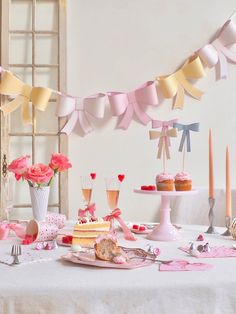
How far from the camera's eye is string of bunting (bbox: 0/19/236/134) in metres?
2.61

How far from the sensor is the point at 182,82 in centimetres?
273

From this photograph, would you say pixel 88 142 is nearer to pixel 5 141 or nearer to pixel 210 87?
pixel 5 141

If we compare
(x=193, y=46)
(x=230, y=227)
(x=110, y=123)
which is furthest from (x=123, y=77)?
(x=230, y=227)

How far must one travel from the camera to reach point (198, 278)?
1034mm

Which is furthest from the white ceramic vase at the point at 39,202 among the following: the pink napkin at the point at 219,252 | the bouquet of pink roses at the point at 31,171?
the pink napkin at the point at 219,252

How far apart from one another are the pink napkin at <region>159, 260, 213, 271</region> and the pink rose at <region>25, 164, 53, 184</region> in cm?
61

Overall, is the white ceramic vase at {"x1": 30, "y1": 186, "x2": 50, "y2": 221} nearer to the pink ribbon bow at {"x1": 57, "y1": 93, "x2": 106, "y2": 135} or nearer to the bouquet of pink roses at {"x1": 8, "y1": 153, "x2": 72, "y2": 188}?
the bouquet of pink roses at {"x1": 8, "y1": 153, "x2": 72, "y2": 188}

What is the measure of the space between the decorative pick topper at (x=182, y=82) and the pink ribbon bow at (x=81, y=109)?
0.36 metres

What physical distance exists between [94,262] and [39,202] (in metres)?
0.54

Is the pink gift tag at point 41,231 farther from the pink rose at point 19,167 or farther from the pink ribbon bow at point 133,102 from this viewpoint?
the pink ribbon bow at point 133,102

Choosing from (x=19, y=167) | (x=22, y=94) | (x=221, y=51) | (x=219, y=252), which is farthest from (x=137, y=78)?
(x=219, y=252)

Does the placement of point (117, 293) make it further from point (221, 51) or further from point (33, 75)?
point (221, 51)

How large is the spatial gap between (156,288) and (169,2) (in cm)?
224

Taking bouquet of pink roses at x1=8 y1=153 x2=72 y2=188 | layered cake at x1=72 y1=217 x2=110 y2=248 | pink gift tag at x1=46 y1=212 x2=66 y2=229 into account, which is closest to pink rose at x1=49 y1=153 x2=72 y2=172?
bouquet of pink roses at x1=8 y1=153 x2=72 y2=188
